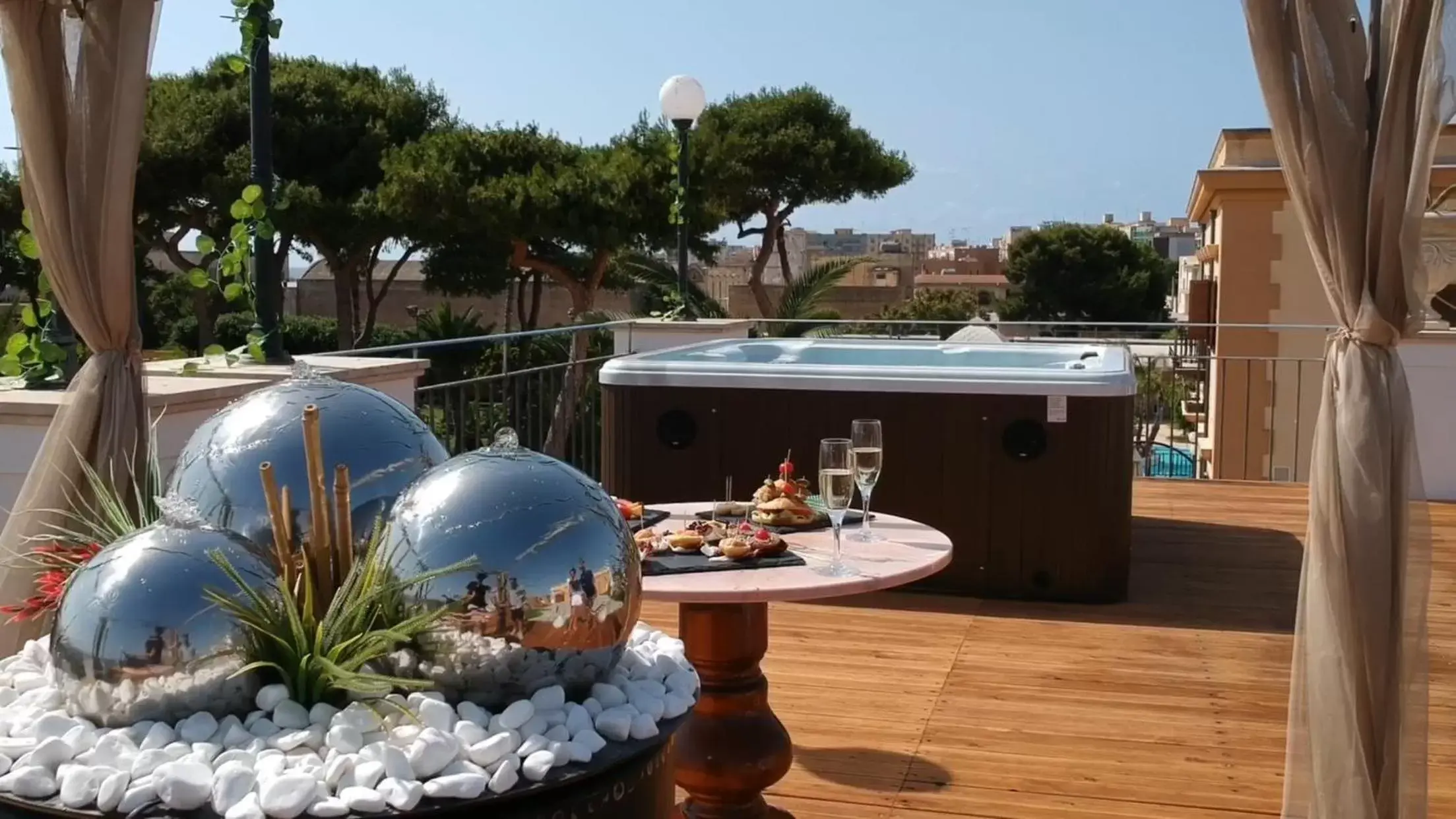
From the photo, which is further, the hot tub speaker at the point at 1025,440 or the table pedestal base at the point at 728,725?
the hot tub speaker at the point at 1025,440

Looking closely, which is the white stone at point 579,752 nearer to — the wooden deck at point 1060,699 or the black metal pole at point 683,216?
the wooden deck at point 1060,699

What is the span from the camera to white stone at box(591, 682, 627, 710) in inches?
59.1

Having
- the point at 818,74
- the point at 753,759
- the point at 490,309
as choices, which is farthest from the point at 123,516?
the point at 490,309

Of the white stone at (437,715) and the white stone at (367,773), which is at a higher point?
the white stone at (437,715)

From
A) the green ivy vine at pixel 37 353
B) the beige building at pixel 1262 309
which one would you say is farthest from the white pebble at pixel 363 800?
the beige building at pixel 1262 309

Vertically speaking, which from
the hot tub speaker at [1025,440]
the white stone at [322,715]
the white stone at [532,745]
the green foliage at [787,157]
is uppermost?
the green foliage at [787,157]

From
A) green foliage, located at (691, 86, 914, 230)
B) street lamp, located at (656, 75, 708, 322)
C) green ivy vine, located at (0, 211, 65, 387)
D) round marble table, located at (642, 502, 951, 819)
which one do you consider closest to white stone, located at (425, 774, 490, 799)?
round marble table, located at (642, 502, 951, 819)

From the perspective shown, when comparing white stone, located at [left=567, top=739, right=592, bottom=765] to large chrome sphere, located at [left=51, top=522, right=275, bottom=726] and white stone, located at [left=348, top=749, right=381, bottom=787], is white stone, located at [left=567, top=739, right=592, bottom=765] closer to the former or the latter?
white stone, located at [left=348, top=749, right=381, bottom=787]

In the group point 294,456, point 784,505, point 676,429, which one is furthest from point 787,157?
point 294,456

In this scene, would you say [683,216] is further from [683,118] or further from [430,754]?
[430,754]

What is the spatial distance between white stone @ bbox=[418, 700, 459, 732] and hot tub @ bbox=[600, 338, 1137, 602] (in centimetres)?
352

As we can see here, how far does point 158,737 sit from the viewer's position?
1.32 metres

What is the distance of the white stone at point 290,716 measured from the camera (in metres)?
1.36

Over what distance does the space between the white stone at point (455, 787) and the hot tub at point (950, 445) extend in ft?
11.8
